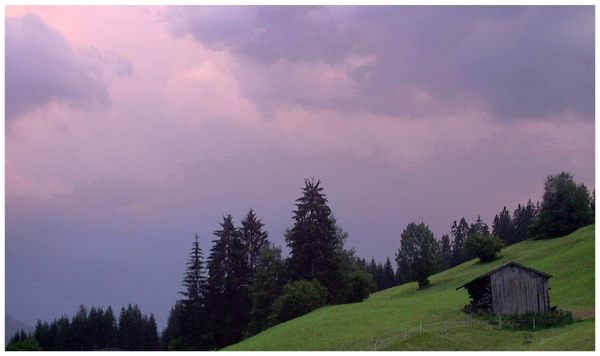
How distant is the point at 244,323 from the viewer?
262ft

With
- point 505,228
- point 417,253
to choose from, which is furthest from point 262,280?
point 505,228

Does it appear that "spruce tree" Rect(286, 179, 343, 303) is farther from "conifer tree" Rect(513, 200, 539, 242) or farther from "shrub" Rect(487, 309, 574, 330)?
"conifer tree" Rect(513, 200, 539, 242)

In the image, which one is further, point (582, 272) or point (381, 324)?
point (582, 272)

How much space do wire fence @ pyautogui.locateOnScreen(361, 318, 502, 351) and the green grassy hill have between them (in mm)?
69

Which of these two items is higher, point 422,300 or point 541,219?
point 541,219

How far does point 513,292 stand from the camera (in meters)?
50.6

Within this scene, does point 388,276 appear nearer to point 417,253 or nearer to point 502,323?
point 417,253

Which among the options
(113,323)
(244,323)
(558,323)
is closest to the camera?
(558,323)

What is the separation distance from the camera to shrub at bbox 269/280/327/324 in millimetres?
65125

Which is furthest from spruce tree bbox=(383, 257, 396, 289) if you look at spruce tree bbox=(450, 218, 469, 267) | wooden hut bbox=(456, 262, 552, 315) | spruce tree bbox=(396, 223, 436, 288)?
wooden hut bbox=(456, 262, 552, 315)

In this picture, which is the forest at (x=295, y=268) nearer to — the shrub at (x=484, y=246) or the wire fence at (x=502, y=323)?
the shrub at (x=484, y=246)

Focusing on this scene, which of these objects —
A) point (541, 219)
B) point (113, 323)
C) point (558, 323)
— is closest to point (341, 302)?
point (558, 323)

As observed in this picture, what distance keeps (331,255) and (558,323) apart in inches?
1306

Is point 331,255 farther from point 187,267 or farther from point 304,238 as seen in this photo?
point 187,267
